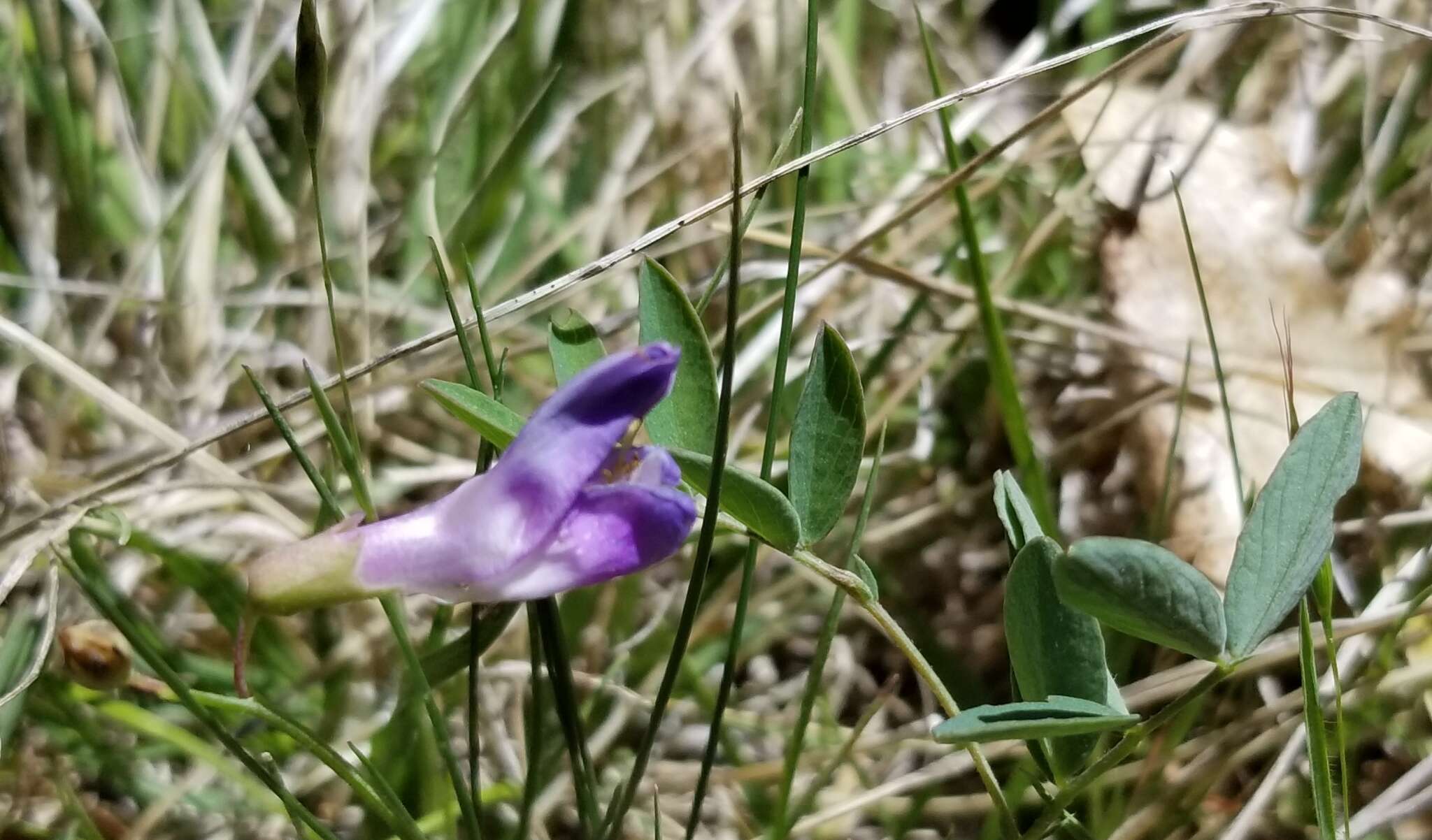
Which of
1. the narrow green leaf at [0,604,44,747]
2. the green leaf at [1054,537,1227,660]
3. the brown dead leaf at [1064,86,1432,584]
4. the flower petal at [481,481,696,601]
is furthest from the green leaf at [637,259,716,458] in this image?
the brown dead leaf at [1064,86,1432,584]

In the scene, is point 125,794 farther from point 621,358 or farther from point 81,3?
point 81,3

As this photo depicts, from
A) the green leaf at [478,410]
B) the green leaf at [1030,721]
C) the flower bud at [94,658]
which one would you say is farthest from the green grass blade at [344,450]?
the green leaf at [1030,721]

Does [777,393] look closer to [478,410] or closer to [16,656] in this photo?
[478,410]

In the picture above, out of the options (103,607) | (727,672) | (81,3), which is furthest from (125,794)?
(81,3)

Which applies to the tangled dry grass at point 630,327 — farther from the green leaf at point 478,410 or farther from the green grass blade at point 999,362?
the green leaf at point 478,410

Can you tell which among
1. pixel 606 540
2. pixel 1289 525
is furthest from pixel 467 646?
pixel 1289 525

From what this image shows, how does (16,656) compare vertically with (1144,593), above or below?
below
